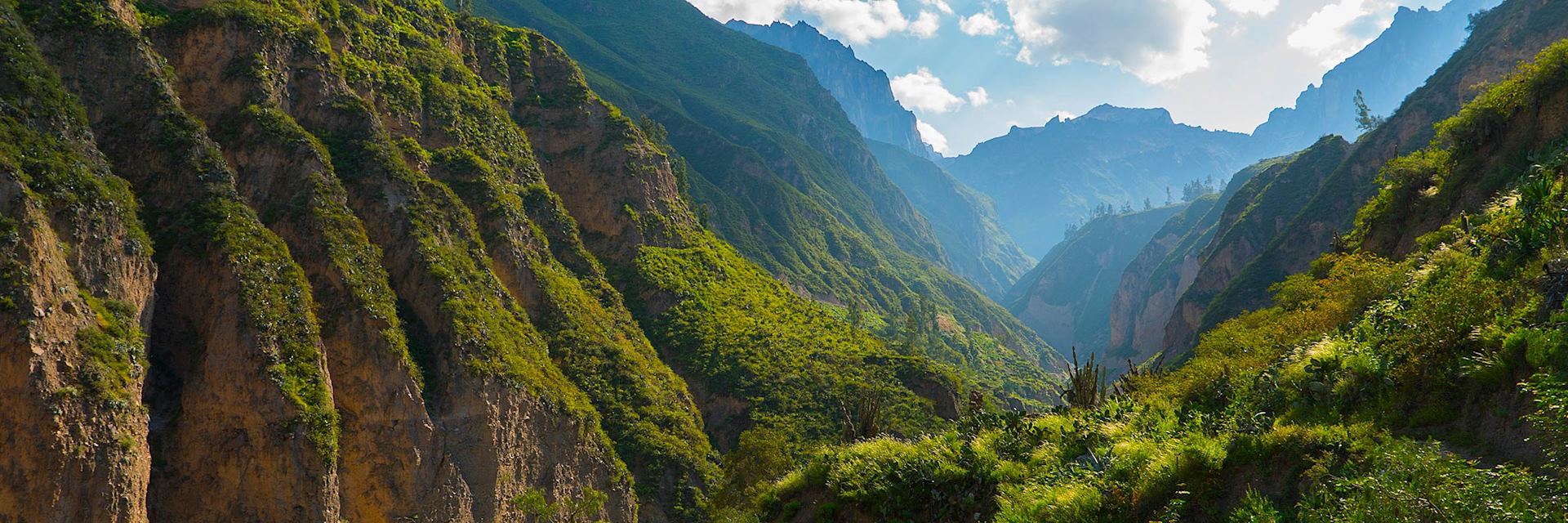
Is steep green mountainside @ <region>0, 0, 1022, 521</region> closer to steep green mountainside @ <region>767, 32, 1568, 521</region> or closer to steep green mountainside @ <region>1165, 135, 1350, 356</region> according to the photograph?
steep green mountainside @ <region>767, 32, 1568, 521</region>

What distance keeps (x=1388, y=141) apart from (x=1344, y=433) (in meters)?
133

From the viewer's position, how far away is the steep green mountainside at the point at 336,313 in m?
33.7

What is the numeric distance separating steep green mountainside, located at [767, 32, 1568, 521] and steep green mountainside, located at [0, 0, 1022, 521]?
9.15 meters

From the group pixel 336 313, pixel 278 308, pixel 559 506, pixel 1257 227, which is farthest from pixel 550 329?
pixel 1257 227

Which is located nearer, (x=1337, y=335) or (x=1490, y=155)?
(x=1337, y=335)

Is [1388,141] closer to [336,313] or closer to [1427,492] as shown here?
[1427,492]

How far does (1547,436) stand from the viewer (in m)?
6.67

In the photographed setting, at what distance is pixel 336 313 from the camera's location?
44.8 metres

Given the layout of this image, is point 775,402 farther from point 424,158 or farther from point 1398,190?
point 1398,190

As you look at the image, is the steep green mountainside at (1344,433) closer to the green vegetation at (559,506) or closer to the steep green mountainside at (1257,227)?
the green vegetation at (559,506)

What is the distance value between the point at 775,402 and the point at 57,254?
5134cm

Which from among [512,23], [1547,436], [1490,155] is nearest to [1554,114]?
[1490,155]

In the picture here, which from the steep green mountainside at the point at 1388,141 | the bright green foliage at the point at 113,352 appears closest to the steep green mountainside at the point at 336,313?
the bright green foliage at the point at 113,352

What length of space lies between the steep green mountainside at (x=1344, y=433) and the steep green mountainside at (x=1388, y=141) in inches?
3778
